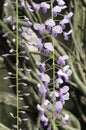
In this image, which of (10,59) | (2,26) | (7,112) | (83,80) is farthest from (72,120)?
(2,26)

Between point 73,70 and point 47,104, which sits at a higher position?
point 47,104

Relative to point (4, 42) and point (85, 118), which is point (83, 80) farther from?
point (4, 42)

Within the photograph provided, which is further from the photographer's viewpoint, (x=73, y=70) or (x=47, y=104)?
(x=73, y=70)

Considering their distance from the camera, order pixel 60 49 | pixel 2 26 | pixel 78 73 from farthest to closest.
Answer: pixel 78 73 → pixel 60 49 → pixel 2 26

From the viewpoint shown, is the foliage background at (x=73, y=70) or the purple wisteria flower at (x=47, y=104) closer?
the purple wisteria flower at (x=47, y=104)

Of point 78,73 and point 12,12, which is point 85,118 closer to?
point 78,73

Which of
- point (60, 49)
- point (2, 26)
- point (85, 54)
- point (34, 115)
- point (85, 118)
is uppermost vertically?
point (2, 26)

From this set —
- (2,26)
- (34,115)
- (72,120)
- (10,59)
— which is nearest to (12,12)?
(2,26)

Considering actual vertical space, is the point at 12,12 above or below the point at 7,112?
above

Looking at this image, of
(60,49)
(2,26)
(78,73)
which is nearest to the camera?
(2,26)

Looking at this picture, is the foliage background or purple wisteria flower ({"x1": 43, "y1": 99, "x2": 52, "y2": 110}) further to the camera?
the foliage background

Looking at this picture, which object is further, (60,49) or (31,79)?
(60,49)
